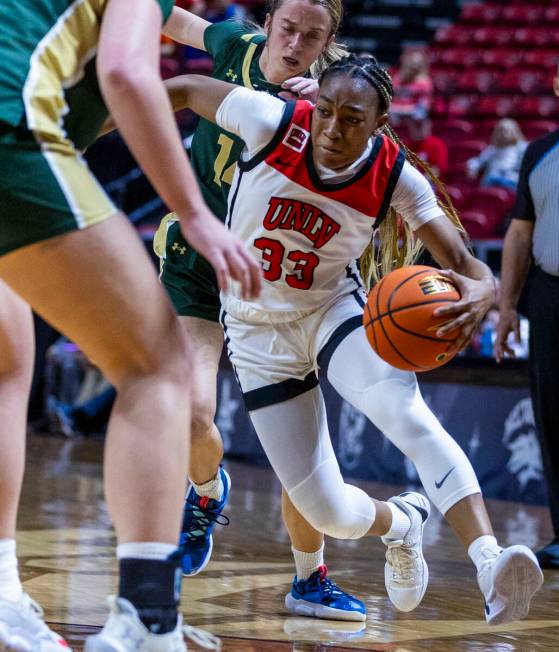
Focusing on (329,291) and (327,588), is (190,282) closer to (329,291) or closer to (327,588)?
(329,291)

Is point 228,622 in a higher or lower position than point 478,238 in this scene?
lower

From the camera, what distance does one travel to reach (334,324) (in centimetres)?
340

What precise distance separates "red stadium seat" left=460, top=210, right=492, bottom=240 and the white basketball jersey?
6117 mm

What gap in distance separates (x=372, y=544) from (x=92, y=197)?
3.34 m

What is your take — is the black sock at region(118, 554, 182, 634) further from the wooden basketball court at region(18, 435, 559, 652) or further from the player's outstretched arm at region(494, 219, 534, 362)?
the player's outstretched arm at region(494, 219, 534, 362)

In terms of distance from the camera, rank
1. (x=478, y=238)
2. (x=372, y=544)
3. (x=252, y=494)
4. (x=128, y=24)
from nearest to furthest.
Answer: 1. (x=128, y=24)
2. (x=372, y=544)
3. (x=252, y=494)
4. (x=478, y=238)

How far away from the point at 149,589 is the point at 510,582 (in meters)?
1.11

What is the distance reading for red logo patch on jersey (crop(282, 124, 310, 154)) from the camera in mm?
3334

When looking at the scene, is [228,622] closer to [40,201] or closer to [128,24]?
[40,201]

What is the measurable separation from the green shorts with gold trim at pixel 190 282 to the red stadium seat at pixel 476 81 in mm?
10194

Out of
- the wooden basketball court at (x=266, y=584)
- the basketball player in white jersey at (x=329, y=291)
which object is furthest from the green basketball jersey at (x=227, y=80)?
the wooden basketball court at (x=266, y=584)

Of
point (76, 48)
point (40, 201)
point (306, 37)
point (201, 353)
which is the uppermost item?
point (306, 37)

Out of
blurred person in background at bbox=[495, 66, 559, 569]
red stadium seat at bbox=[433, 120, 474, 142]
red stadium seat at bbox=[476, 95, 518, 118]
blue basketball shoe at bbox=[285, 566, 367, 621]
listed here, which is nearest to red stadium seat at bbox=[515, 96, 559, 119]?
red stadium seat at bbox=[476, 95, 518, 118]

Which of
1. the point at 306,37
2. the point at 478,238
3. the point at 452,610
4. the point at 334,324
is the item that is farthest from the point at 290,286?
the point at 478,238
